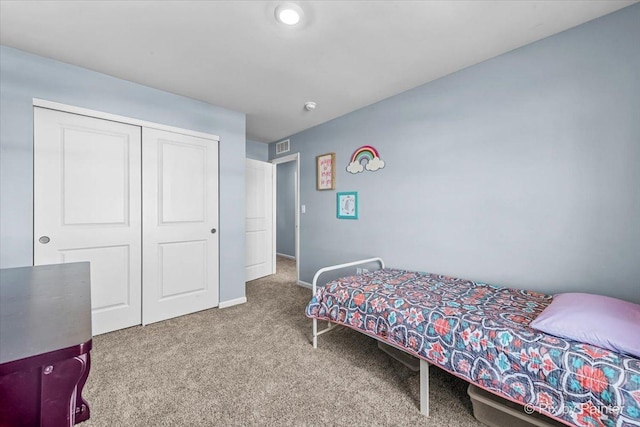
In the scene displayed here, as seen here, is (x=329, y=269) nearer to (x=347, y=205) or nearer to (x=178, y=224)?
(x=347, y=205)

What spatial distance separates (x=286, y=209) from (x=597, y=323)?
5.62 metres

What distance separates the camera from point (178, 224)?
2.79 metres

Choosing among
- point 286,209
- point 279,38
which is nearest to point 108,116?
point 279,38

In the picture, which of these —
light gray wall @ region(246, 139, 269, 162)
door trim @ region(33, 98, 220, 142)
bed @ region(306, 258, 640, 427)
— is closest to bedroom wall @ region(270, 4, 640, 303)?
bed @ region(306, 258, 640, 427)

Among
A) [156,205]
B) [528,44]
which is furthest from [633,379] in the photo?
[156,205]

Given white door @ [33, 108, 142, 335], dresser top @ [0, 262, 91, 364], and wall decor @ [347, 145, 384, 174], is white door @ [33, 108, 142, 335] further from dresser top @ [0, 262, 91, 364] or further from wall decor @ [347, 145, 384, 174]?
wall decor @ [347, 145, 384, 174]

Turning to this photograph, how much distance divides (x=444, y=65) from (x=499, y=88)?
47 cm

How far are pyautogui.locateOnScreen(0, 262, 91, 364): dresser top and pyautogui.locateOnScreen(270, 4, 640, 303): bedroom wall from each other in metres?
2.47

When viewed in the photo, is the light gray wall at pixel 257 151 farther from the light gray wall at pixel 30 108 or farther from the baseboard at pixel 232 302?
the baseboard at pixel 232 302

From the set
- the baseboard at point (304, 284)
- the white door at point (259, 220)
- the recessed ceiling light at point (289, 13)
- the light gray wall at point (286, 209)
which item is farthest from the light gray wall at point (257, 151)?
the recessed ceiling light at point (289, 13)

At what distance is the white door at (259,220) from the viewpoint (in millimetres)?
4199

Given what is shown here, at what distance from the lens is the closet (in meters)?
2.16

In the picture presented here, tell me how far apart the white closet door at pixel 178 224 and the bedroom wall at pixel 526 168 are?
1.94 meters

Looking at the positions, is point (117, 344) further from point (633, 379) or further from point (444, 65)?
point (444, 65)
